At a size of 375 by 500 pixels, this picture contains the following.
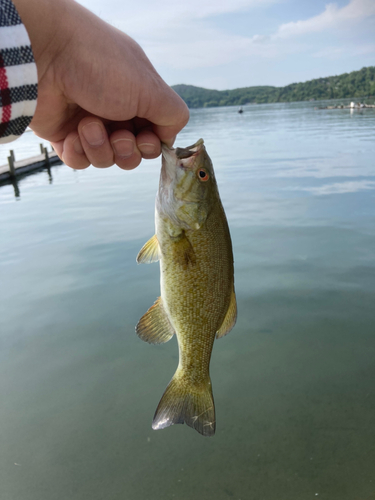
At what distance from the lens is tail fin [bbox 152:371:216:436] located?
2480 millimetres

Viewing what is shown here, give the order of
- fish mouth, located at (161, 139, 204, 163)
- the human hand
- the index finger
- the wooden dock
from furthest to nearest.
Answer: the wooden dock
fish mouth, located at (161, 139, 204, 163)
the index finger
the human hand

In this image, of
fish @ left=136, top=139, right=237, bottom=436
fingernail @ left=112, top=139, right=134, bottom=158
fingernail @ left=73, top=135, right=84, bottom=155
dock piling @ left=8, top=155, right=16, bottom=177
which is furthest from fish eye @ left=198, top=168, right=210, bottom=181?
dock piling @ left=8, top=155, right=16, bottom=177

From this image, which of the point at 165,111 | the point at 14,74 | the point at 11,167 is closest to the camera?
the point at 14,74

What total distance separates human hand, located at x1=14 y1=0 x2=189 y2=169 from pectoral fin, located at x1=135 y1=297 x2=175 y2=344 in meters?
0.92

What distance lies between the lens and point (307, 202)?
12.6m

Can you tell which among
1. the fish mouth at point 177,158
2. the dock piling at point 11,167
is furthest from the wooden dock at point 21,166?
the fish mouth at point 177,158

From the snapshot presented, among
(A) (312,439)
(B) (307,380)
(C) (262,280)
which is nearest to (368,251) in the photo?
(C) (262,280)

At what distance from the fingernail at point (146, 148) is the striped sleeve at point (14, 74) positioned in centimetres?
89

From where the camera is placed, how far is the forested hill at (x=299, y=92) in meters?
153

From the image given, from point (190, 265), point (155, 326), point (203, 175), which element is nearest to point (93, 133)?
point (203, 175)

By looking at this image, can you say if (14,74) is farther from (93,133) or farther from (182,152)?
(182,152)

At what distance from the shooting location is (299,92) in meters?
169

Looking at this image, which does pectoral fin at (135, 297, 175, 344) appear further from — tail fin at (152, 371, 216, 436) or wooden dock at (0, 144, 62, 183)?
wooden dock at (0, 144, 62, 183)

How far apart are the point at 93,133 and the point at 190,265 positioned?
0.93m
